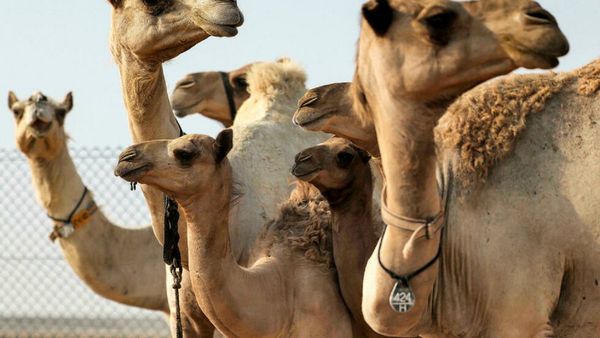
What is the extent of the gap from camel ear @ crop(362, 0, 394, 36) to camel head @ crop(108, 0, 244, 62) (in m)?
1.37

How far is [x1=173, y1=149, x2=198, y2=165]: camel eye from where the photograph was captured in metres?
6.45

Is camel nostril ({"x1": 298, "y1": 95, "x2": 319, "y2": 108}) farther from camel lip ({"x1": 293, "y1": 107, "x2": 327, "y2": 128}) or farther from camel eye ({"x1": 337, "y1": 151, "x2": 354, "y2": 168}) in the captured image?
camel eye ({"x1": 337, "y1": 151, "x2": 354, "y2": 168})

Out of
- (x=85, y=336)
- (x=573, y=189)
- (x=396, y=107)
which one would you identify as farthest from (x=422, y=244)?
(x=85, y=336)

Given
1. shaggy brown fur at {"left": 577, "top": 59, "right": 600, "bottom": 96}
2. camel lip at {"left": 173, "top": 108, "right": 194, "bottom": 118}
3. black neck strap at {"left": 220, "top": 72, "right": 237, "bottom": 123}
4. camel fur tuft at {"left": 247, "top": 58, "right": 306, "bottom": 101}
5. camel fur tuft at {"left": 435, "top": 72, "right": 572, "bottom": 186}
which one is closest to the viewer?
camel fur tuft at {"left": 435, "top": 72, "right": 572, "bottom": 186}

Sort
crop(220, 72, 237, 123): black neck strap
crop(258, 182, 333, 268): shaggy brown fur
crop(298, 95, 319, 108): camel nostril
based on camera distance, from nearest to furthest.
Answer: crop(298, 95, 319, 108): camel nostril
crop(258, 182, 333, 268): shaggy brown fur
crop(220, 72, 237, 123): black neck strap

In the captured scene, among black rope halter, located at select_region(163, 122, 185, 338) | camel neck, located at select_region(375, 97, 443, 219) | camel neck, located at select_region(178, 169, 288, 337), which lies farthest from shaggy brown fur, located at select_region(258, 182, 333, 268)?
camel neck, located at select_region(375, 97, 443, 219)

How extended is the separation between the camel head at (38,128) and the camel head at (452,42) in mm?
7056

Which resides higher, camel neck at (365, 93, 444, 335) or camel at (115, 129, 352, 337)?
camel neck at (365, 93, 444, 335)

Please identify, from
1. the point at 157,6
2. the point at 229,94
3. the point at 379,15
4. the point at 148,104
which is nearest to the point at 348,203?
the point at 148,104

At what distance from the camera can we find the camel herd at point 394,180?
16.6 feet

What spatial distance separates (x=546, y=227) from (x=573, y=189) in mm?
205

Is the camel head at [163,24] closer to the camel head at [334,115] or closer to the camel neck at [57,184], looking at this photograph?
the camel head at [334,115]

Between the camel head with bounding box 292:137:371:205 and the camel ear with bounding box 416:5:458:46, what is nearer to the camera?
the camel ear with bounding box 416:5:458:46

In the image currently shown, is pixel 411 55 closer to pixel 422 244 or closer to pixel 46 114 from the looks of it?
pixel 422 244
